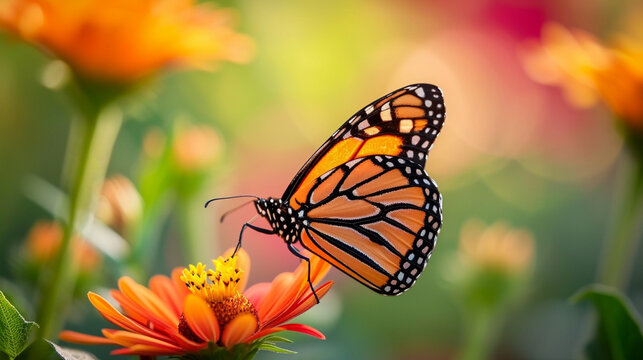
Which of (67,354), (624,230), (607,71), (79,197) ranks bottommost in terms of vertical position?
(67,354)

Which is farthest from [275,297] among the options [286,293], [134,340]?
[134,340]

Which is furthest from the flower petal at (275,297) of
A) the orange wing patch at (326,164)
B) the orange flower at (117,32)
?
A: the orange flower at (117,32)

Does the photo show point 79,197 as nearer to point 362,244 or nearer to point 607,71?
point 362,244

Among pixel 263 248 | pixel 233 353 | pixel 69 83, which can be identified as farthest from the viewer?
pixel 263 248

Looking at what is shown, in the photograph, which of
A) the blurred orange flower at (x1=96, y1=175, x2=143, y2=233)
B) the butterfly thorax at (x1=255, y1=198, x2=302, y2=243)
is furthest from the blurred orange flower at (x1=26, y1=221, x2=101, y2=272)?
the butterfly thorax at (x1=255, y1=198, x2=302, y2=243)

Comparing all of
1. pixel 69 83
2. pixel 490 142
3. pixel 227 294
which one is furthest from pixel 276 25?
pixel 227 294

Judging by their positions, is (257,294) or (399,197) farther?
(399,197)

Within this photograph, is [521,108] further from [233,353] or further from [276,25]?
[233,353]

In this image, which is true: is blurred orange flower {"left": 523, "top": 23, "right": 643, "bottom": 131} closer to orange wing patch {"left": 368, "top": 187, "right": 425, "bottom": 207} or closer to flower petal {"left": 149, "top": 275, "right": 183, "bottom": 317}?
orange wing patch {"left": 368, "top": 187, "right": 425, "bottom": 207}
